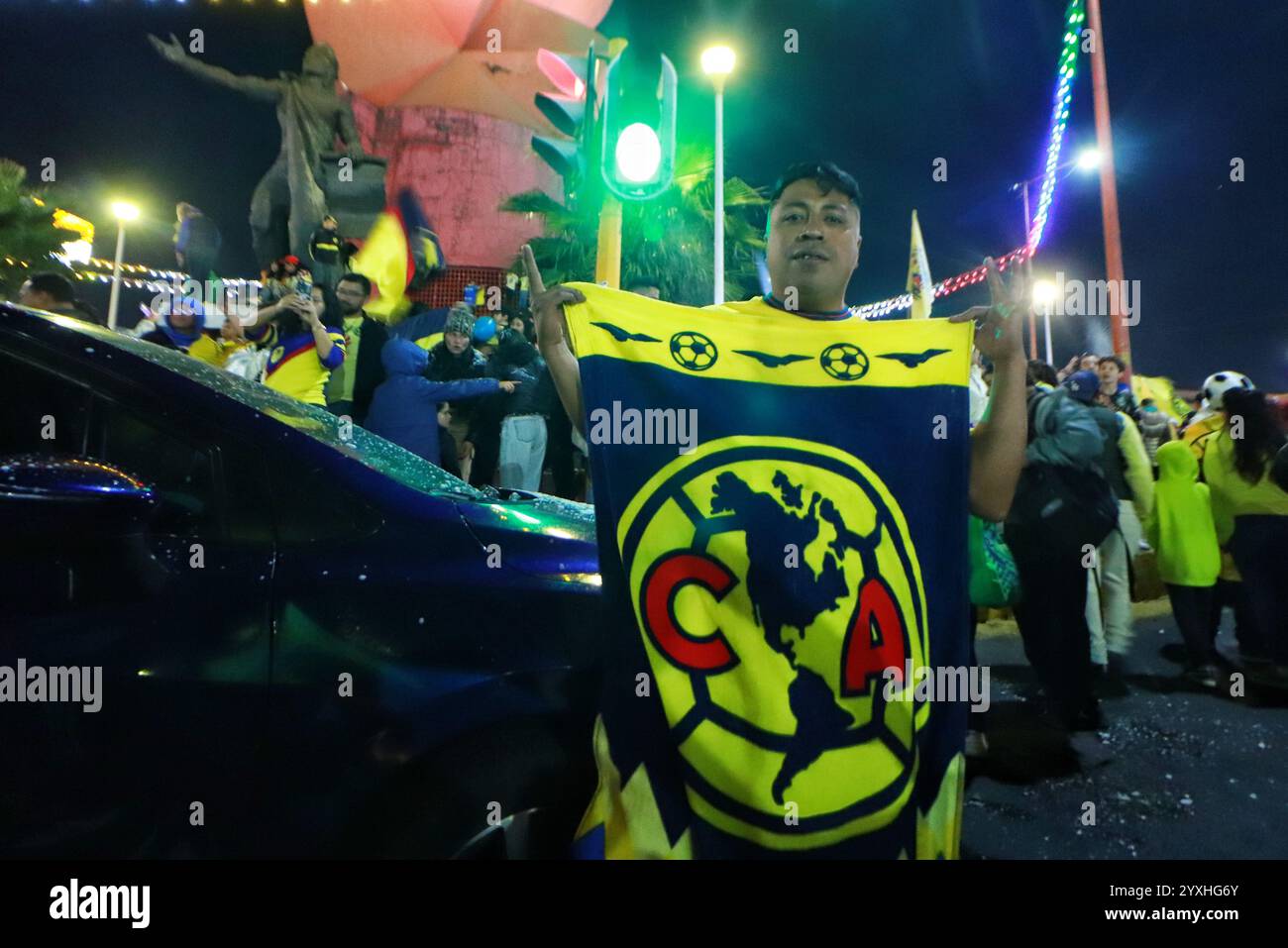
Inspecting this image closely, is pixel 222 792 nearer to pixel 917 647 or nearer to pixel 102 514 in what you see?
pixel 102 514

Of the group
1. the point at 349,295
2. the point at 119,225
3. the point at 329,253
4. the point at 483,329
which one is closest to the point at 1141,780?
the point at 349,295

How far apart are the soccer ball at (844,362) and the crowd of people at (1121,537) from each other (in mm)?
2047

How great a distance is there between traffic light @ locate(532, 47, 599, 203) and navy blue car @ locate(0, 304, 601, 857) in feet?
15.7

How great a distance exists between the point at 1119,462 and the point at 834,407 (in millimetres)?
4038

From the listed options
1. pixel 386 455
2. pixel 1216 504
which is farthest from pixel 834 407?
pixel 1216 504

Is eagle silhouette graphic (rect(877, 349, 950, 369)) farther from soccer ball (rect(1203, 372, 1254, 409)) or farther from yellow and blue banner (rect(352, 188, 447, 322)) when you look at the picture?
yellow and blue banner (rect(352, 188, 447, 322))

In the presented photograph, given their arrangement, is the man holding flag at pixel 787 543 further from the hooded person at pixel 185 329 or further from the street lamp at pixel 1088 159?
the street lamp at pixel 1088 159

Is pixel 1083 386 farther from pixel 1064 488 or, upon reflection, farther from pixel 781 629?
pixel 781 629

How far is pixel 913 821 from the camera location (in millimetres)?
1855

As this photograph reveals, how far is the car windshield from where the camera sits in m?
1.86

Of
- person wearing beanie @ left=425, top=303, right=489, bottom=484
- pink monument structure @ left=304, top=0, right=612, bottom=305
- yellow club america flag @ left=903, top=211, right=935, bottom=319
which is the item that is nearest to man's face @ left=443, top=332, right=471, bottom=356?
person wearing beanie @ left=425, top=303, right=489, bottom=484

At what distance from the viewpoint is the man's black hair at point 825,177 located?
214 cm

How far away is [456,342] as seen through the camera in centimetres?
597

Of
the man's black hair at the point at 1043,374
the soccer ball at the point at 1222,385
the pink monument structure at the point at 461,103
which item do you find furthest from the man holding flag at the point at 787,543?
the pink monument structure at the point at 461,103
